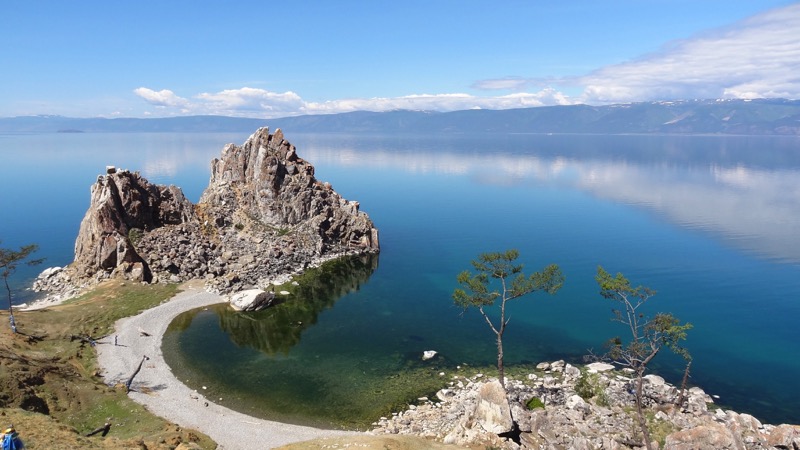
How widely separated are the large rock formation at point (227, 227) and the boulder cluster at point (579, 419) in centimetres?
5777

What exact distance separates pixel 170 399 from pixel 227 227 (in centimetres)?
6831

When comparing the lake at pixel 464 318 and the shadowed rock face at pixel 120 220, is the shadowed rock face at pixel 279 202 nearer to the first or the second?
the lake at pixel 464 318

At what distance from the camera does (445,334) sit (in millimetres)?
78375

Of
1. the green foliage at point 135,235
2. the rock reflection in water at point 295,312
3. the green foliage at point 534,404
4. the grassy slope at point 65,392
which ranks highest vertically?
the green foliage at point 135,235

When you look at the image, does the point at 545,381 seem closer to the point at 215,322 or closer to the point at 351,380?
the point at 351,380

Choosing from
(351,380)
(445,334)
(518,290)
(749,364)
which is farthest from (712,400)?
(351,380)

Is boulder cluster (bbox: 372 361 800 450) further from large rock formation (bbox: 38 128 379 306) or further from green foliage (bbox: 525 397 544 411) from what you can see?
large rock formation (bbox: 38 128 379 306)

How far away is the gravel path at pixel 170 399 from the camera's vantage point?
162ft

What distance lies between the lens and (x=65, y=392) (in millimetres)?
51156

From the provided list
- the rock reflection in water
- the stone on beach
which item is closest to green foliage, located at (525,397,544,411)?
the rock reflection in water

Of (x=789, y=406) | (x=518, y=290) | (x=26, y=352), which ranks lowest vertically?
(x=789, y=406)

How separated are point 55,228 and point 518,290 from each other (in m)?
147

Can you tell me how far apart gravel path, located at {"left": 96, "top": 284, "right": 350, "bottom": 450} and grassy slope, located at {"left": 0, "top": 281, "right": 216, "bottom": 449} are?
1775 millimetres

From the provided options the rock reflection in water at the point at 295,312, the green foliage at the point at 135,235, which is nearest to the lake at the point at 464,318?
the rock reflection in water at the point at 295,312
